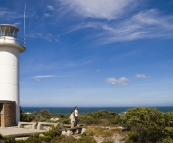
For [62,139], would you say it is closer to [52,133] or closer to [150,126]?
[52,133]

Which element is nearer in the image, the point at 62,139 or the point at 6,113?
the point at 62,139

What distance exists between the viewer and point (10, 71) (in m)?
18.2

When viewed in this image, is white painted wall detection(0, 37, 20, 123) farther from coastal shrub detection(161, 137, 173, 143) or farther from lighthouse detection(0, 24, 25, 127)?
coastal shrub detection(161, 137, 173, 143)

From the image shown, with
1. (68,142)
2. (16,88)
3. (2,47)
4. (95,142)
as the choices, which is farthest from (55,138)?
(2,47)

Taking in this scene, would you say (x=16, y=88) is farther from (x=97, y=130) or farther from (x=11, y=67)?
(x=97, y=130)

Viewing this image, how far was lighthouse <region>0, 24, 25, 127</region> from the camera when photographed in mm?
17797

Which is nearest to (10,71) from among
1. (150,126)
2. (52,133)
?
(52,133)

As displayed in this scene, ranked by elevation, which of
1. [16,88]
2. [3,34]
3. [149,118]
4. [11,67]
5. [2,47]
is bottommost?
[149,118]

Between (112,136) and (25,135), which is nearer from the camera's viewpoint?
(25,135)

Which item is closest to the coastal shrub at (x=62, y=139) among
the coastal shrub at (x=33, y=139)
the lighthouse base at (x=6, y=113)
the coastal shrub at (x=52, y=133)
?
the coastal shrub at (x=52, y=133)

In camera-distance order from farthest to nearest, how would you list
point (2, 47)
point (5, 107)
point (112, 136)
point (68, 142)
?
point (2, 47) < point (5, 107) < point (112, 136) < point (68, 142)

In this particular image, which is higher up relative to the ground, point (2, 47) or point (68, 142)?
point (2, 47)

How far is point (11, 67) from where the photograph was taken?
18.2 m

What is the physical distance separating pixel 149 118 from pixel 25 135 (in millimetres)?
6867
